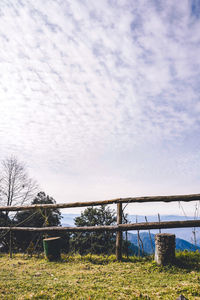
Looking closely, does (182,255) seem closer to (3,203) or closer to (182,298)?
(182,298)

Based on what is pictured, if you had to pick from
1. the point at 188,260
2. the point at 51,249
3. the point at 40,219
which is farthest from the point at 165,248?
the point at 40,219

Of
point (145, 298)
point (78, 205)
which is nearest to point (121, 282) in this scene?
point (145, 298)

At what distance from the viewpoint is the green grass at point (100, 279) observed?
3721mm

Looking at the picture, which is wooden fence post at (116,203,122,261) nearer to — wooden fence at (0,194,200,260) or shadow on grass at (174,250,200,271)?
wooden fence at (0,194,200,260)

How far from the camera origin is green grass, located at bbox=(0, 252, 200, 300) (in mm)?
3721

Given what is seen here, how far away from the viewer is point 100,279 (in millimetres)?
4914

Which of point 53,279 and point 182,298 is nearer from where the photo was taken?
point 182,298

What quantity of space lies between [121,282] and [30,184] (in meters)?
24.3

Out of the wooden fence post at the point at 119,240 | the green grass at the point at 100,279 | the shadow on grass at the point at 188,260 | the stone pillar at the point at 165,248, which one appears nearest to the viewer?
the green grass at the point at 100,279

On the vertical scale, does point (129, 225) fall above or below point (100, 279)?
above

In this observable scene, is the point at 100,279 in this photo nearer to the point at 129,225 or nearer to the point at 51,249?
the point at 129,225

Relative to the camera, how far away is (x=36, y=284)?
4.56m

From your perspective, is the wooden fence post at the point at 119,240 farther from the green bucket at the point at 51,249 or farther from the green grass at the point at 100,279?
the green bucket at the point at 51,249

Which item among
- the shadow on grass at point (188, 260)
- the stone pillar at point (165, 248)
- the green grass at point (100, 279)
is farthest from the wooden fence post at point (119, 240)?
the shadow on grass at point (188, 260)
